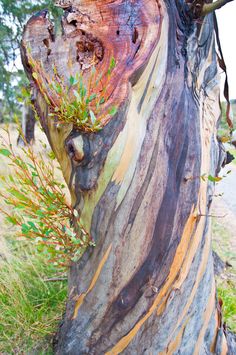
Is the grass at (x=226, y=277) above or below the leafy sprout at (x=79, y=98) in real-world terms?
below

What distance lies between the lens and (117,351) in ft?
5.03

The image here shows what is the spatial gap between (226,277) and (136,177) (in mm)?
2418

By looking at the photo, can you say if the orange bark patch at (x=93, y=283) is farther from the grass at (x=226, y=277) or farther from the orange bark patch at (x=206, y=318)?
the grass at (x=226, y=277)

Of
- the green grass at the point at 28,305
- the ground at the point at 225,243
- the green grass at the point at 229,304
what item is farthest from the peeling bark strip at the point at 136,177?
the green grass at the point at 229,304

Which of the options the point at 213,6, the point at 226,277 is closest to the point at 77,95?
the point at 213,6

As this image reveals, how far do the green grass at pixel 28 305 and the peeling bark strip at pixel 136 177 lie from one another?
1.36 feet

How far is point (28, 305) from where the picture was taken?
2.20 metres

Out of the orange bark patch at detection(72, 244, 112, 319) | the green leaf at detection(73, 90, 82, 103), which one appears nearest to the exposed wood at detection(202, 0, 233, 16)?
the green leaf at detection(73, 90, 82, 103)

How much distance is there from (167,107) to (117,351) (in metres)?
1.22

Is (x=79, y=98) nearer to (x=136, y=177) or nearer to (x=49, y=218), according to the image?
(x=136, y=177)

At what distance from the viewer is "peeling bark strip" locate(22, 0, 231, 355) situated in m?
1.44

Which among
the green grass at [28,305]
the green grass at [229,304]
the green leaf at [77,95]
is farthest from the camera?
the green grass at [229,304]

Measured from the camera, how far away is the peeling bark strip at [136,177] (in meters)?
1.44

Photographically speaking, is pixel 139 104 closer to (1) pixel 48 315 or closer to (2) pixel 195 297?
(2) pixel 195 297
